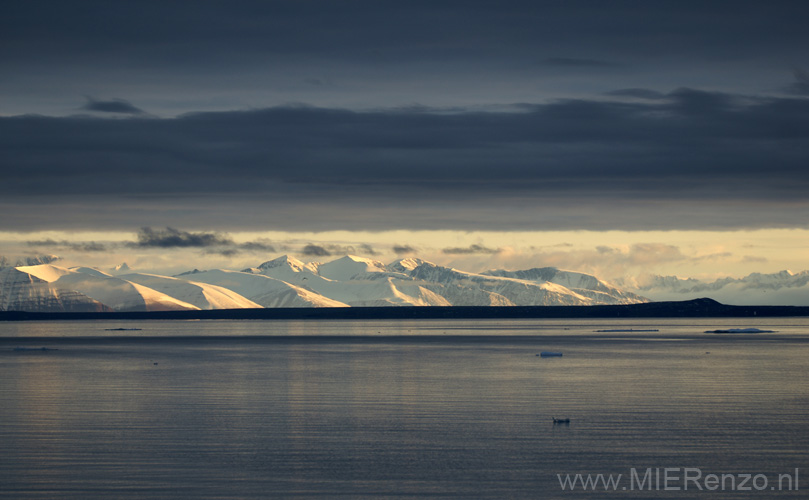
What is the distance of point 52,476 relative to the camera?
3152 cm

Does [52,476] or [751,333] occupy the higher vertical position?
[52,476]

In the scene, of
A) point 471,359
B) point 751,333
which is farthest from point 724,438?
point 751,333

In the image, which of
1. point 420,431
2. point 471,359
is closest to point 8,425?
point 420,431

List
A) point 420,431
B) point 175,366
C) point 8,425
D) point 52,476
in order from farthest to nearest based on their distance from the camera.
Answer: point 175,366
point 8,425
point 420,431
point 52,476

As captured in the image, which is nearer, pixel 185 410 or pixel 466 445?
pixel 466 445

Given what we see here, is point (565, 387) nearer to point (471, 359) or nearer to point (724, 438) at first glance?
point (724, 438)

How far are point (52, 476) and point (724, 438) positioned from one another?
24.8 metres

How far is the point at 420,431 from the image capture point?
41.2m

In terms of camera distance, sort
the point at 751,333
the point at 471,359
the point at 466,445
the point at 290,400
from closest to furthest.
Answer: the point at 466,445
the point at 290,400
the point at 471,359
the point at 751,333

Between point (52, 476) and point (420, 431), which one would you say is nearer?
point (52, 476)

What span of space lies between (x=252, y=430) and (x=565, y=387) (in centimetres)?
2519

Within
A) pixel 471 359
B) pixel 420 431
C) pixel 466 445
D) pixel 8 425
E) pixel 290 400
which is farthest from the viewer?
pixel 471 359

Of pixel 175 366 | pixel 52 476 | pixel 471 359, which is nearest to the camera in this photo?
pixel 52 476

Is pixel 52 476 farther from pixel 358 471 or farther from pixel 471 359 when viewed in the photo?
pixel 471 359
